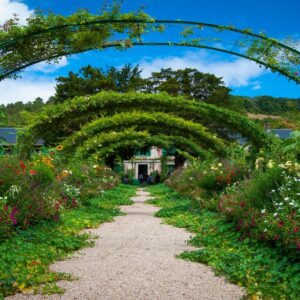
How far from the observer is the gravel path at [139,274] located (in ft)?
15.2

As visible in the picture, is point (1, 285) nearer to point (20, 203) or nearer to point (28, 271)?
point (28, 271)

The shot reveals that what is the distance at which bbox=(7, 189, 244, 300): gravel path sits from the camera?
464 centimetres

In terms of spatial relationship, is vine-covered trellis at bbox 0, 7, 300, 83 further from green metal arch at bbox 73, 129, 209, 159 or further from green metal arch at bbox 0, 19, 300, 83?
green metal arch at bbox 73, 129, 209, 159

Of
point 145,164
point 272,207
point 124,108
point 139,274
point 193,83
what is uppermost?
point 193,83

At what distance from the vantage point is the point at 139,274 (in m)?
5.47

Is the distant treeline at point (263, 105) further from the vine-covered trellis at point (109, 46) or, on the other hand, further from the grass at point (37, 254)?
the grass at point (37, 254)

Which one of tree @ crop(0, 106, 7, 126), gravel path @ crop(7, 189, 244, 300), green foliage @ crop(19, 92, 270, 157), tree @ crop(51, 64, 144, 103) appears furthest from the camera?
tree @ crop(51, 64, 144, 103)

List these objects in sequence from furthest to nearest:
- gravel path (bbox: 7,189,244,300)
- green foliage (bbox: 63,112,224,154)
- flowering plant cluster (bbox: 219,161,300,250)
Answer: green foliage (bbox: 63,112,224,154), flowering plant cluster (bbox: 219,161,300,250), gravel path (bbox: 7,189,244,300)

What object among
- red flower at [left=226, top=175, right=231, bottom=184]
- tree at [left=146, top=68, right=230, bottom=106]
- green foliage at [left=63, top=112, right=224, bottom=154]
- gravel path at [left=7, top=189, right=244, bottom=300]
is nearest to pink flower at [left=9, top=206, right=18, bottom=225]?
gravel path at [left=7, top=189, right=244, bottom=300]

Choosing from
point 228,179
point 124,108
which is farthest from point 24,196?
point 124,108

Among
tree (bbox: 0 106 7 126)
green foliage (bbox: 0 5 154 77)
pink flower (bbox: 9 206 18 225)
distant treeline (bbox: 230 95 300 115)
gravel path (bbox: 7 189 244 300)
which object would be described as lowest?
gravel path (bbox: 7 189 244 300)

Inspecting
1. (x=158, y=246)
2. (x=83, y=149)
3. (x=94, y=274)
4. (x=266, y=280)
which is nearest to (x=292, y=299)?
(x=266, y=280)

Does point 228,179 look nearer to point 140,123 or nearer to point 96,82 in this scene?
point 140,123

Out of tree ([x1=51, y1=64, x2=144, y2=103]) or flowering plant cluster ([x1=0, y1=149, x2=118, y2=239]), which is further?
tree ([x1=51, y1=64, x2=144, y2=103])
